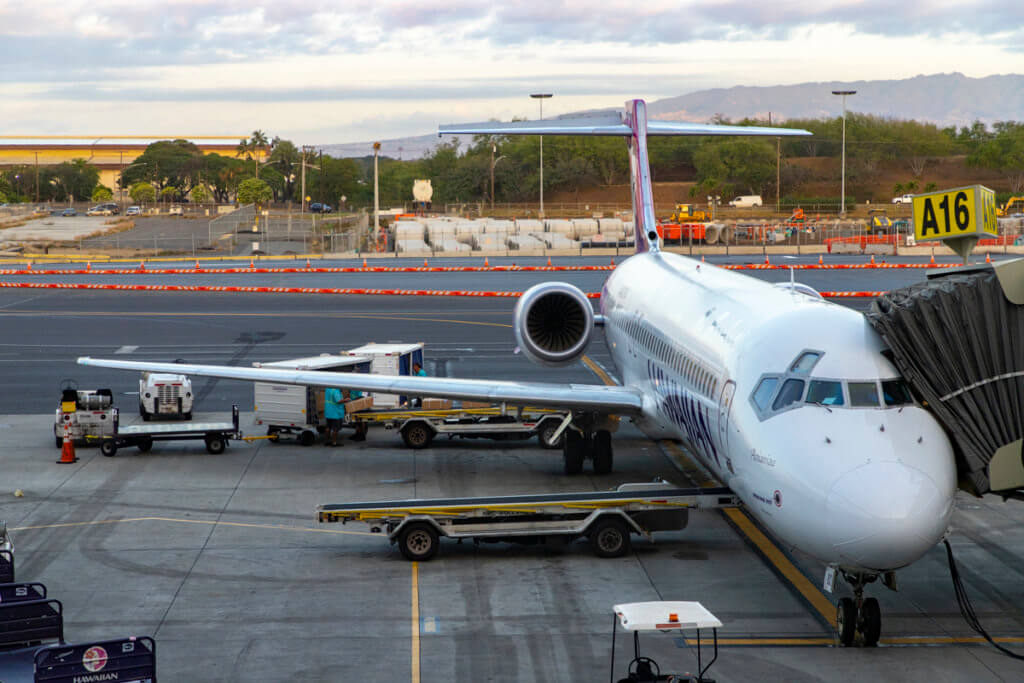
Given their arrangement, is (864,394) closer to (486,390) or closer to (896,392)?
(896,392)

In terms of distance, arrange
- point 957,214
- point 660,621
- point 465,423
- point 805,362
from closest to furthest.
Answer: point 660,621
point 805,362
point 957,214
point 465,423

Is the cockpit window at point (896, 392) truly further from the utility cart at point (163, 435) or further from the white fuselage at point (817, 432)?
the utility cart at point (163, 435)

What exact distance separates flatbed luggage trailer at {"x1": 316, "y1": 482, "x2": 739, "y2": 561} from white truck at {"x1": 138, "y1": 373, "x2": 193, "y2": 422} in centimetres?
1083

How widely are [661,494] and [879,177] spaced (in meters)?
154

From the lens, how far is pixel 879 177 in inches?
6339

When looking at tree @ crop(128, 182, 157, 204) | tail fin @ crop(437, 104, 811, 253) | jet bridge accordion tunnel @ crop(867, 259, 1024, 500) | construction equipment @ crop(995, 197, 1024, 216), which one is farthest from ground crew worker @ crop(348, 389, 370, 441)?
tree @ crop(128, 182, 157, 204)

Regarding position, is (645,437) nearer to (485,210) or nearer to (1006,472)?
(1006,472)

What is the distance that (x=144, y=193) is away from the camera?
177625mm

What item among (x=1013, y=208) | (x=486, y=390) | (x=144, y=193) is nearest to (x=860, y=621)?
(x=486, y=390)

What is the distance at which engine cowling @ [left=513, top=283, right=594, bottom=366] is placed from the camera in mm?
23312

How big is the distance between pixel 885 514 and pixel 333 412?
15.5 metres

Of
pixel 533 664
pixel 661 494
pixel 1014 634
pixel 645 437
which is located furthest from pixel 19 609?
pixel 645 437

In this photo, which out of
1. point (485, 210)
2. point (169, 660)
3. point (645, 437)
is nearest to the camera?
Result: point (169, 660)

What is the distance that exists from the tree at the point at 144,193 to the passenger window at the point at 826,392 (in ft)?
577
